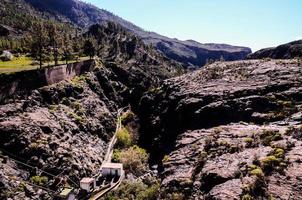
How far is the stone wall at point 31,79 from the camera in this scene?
76.0 meters

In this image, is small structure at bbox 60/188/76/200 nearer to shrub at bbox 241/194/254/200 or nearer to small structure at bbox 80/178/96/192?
small structure at bbox 80/178/96/192

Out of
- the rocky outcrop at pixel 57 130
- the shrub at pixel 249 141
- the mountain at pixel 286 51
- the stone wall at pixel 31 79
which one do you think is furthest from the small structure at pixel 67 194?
the mountain at pixel 286 51

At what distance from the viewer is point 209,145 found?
66.6 meters

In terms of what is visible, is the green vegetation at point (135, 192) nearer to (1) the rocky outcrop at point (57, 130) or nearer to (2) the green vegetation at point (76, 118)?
(1) the rocky outcrop at point (57, 130)

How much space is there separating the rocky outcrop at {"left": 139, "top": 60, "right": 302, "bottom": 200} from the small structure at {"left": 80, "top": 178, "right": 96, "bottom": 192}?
14264 millimetres

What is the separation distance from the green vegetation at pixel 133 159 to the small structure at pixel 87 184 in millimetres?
14131

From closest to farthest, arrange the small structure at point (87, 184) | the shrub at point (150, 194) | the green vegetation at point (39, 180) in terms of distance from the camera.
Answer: the shrub at point (150, 194), the green vegetation at point (39, 180), the small structure at point (87, 184)

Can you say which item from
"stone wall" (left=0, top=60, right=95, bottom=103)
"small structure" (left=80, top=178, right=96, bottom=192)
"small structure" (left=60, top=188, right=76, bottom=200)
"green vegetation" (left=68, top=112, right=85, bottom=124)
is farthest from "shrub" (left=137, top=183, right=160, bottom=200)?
"stone wall" (left=0, top=60, right=95, bottom=103)

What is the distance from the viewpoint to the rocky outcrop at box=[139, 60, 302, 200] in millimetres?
51938

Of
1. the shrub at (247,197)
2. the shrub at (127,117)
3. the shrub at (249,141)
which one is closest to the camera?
the shrub at (247,197)

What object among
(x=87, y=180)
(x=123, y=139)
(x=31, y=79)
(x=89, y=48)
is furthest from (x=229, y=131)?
(x=89, y=48)

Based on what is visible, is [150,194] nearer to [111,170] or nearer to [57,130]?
[111,170]

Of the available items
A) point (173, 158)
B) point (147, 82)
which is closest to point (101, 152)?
point (173, 158)

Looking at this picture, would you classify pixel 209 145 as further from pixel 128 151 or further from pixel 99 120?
pixel 99 120
